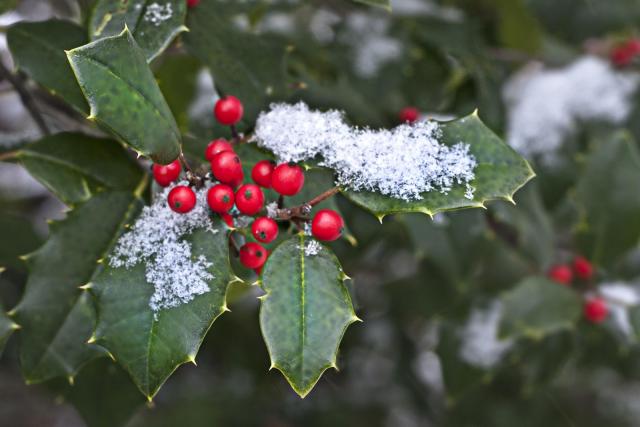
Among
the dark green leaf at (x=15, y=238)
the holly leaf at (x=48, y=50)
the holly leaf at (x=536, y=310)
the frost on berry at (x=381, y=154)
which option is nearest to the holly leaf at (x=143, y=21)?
the holly leaf at (x=48, y=50)

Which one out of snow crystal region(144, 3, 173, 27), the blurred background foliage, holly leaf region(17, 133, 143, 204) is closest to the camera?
snow crystal region(144, 3, 173, 27)

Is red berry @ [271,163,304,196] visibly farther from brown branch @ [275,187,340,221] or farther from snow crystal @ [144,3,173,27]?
snow crystal @ [144,3,173,27]

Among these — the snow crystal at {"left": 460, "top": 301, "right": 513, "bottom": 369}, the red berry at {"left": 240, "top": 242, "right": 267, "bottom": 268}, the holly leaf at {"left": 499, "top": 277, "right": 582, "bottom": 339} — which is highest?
the red berry at {"left": 240, "top": 242, "right": 267, "bottom": 268}

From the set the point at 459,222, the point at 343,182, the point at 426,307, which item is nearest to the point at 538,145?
the point at 459,222

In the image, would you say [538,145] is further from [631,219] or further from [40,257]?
[40,257]

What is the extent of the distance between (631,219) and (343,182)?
1.01 metres

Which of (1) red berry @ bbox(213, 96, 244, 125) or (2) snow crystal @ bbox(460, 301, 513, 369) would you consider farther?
(2) snow crystal @ bbox(460, 301, 513, 369)

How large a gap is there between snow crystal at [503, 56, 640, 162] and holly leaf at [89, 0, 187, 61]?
1.10m

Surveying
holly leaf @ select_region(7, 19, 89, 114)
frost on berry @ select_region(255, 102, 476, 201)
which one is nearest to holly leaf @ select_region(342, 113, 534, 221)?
frost on berry @ select_region(255, 102, 476, 201)

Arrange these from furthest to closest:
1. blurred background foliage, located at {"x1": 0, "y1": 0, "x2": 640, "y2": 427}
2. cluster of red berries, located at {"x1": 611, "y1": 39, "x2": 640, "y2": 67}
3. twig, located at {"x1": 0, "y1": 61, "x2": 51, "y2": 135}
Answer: cluster of red berries, located at {"x1": 611, "y1": 39, "x2": 640, "y2": 67}
blurred background foliage, located at {"x1": 0, "y1": 0, "x2": 640, "y2": 427}
twig, located at {"x1": 0, "y1": 61, "x2": 51, "y2": 135}

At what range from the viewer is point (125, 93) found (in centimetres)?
90

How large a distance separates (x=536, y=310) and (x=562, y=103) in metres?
0.68

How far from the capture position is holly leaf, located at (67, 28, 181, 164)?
2.88 feet

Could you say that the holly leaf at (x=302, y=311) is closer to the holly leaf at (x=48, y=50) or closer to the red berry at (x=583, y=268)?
the holly leaf at (x=48, y=50)
